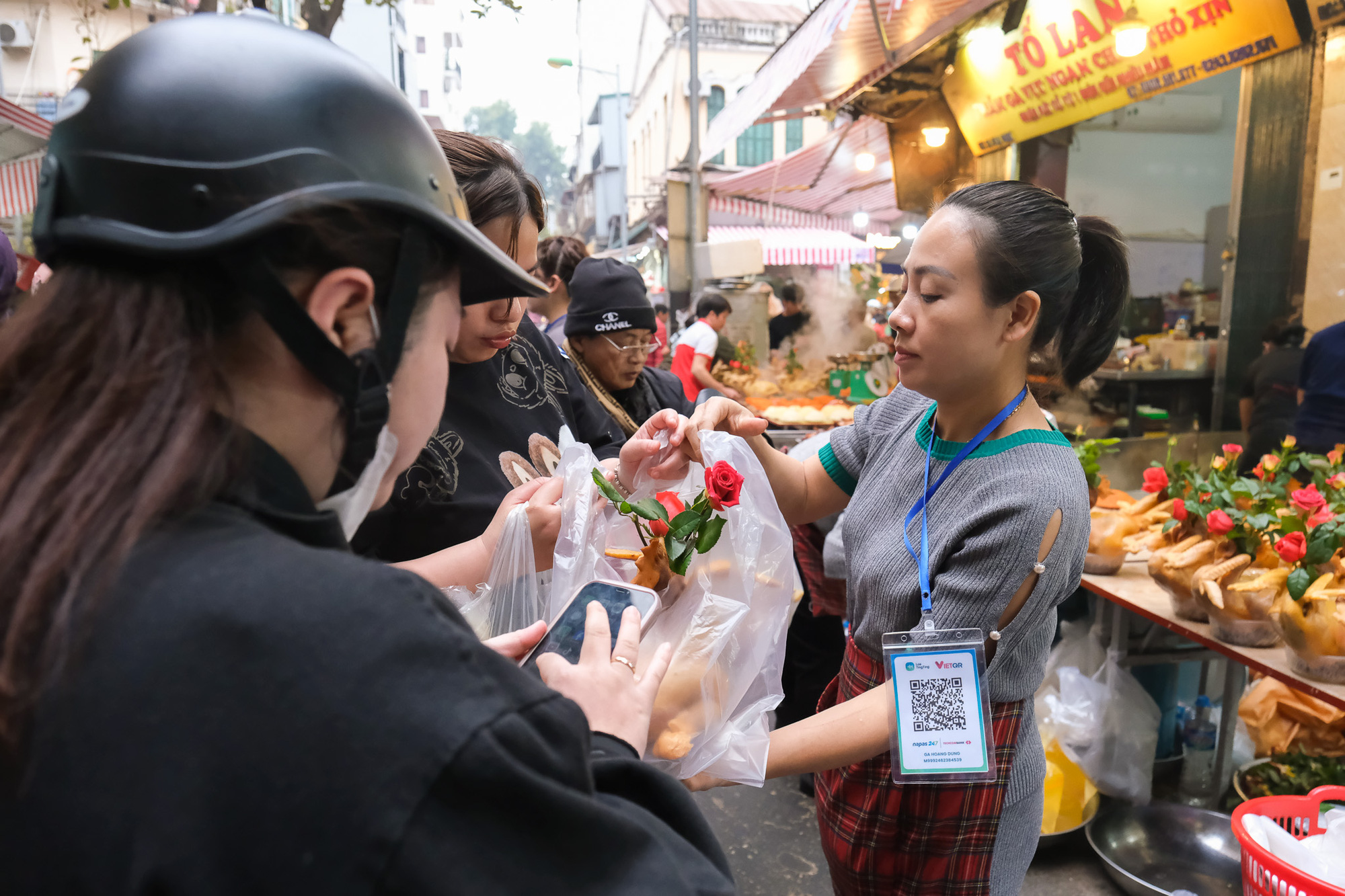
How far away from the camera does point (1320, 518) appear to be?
2.40m

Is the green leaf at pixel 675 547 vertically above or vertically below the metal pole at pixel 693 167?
below

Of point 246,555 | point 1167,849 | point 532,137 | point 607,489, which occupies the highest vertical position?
point 532,137

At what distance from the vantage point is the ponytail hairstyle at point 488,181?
166 centimetres

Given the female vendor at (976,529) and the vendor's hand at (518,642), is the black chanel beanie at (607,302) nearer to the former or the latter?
the female vendor at (976,529)

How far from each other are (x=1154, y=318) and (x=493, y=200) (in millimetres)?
7580

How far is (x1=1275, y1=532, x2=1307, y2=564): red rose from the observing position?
7.61 feet

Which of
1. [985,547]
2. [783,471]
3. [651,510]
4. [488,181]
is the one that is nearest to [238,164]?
[651,510]

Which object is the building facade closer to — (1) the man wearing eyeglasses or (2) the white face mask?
(1) the man wearing eyeglasses

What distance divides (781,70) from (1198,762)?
→ 5738 mm

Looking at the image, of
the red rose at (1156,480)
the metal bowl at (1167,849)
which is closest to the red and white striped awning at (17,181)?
the red rose at (1156,480)

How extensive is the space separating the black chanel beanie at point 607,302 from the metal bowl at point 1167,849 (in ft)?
8.33

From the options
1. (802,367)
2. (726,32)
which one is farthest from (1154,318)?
(726,32)

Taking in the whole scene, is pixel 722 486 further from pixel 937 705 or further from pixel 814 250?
pixel 814 250

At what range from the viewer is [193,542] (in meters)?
0.63
